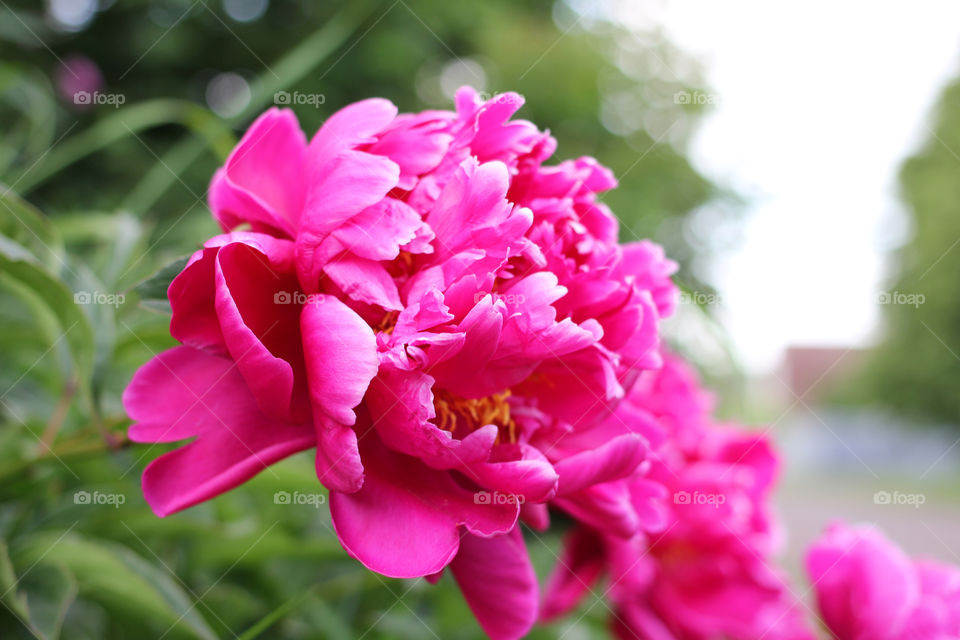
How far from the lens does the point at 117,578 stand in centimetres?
50

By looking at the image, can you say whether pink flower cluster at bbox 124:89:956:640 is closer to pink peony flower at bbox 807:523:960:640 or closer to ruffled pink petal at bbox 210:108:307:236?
ruffled pink petal at bbox 210:108:307:236

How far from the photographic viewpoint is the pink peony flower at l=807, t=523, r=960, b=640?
2.07 feet

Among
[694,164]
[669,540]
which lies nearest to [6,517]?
[669,540]

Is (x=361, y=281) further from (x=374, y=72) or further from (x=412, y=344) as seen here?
(x=374, y=72)

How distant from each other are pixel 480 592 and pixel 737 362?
1.86ft

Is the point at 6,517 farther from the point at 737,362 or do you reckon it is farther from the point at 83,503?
the point at 737,362

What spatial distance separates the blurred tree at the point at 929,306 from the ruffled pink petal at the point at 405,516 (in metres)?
11.9

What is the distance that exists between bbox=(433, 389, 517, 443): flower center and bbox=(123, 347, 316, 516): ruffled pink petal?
3.1 inches

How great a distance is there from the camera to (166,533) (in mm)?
574

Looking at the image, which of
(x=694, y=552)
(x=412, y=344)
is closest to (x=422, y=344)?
(x=412, y=344)

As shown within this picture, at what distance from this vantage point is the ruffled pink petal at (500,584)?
0.42 metres

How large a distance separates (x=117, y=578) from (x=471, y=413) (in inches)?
10.6

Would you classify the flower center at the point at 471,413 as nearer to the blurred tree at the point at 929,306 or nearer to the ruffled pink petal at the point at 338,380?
the ruffled pink petal at the point at 338,380

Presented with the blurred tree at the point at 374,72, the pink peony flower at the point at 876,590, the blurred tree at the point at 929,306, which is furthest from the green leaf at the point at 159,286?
the blurred tree at the point at 929,306
